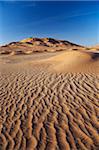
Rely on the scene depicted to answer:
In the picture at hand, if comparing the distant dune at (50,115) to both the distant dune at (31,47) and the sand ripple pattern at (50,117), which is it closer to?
the sand ripple pattern at (50,117)

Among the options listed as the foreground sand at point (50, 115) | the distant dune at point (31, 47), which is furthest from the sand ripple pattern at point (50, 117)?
the distant dune at point (31, 47)

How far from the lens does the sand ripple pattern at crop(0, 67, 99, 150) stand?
4.08 meters

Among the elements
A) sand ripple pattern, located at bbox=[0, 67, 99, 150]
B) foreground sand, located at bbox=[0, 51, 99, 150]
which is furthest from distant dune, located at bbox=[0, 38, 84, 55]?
sand ripple pattern, located at bbox=[0, 67, 99, 150]

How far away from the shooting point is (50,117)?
5.26 m

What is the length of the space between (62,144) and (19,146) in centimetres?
90

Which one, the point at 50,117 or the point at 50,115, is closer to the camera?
the point at 50,117

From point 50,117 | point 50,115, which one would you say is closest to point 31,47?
point 50,115

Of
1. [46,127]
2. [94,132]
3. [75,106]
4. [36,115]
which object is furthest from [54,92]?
[94,132]

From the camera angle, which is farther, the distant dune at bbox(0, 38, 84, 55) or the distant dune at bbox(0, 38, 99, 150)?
the distant dune at bbox(0, 38, 84, 55)

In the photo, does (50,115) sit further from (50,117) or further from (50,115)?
(50,117)

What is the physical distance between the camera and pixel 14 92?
25.7 feet

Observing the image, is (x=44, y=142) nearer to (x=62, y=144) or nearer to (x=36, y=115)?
(x=62, y=144)

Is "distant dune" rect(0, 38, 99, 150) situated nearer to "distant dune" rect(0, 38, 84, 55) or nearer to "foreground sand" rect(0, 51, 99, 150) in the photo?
"foreground sand" rect(0, 51, 99, 150)

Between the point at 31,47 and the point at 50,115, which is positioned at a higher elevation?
the point at 50,115
